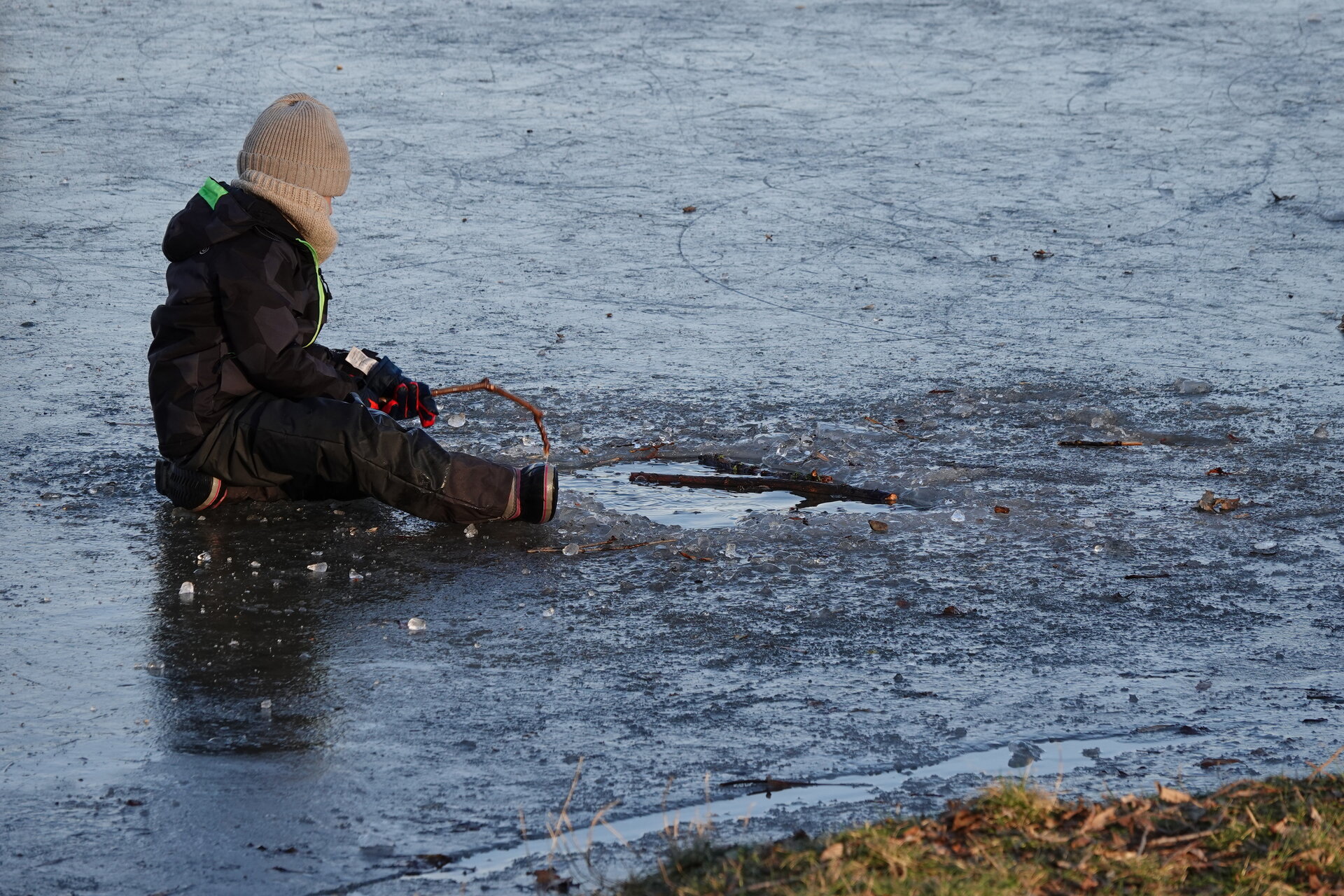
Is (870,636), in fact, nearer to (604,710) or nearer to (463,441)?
(604,710)

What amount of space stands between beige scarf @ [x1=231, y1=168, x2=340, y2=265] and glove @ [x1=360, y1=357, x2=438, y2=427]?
46cm

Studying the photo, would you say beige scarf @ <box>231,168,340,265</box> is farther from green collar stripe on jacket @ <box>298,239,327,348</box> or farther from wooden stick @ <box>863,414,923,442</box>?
wooden stick @ <box>863,414,923,442</box>

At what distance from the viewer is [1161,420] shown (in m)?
5.45

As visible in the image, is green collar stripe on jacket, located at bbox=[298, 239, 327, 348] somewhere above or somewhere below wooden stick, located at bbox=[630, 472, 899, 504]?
above

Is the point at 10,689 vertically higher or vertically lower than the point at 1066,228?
lower

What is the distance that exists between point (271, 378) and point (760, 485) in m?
1.59

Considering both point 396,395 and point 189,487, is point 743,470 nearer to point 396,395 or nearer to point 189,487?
point 396,395

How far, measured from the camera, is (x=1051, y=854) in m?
2.68

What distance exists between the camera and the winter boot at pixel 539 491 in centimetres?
450

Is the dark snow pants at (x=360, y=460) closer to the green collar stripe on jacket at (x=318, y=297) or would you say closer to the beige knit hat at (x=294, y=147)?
the green collar stripe on jacket at (x=318, y=297)

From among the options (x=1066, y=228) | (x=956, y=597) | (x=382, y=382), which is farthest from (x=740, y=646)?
(x=1066, y=228)

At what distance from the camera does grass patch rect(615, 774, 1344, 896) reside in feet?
8.44

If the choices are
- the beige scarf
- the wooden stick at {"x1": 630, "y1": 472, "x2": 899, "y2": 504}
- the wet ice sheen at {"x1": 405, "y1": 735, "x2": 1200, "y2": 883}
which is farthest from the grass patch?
Result: the beige scarf

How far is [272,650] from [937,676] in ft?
5.43
